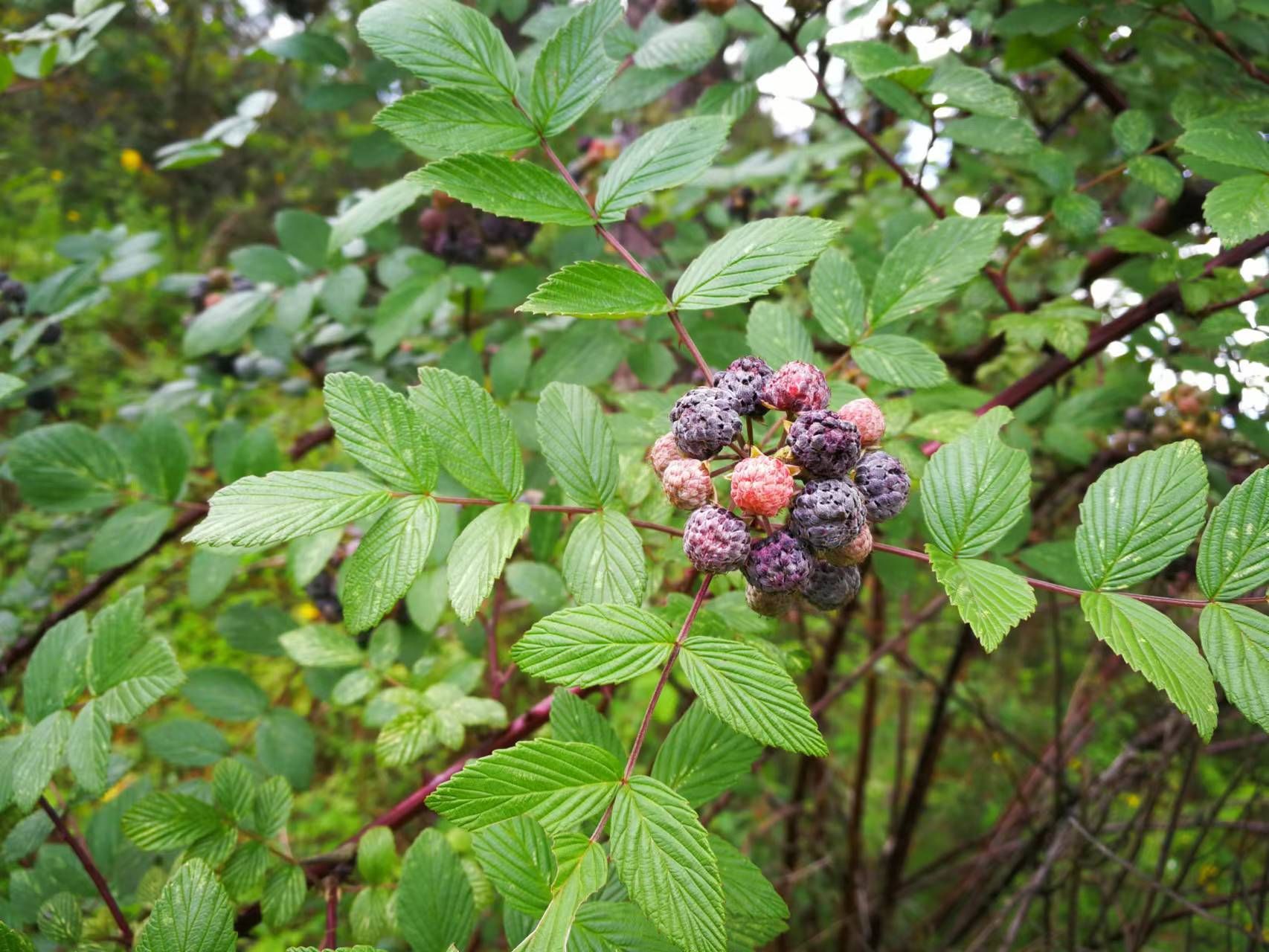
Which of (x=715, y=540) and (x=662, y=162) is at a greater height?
(x=662, y=162)

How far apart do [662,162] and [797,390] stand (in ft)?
1.06

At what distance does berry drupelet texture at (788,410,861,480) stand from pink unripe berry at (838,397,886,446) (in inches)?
3.4

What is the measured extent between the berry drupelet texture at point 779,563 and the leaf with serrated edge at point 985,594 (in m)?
0.13

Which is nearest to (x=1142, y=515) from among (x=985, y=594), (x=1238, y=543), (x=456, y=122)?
(x=1238, y=543)

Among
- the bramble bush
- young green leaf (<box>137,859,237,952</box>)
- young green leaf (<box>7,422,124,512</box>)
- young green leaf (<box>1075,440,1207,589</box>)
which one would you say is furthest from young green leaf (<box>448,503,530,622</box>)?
young green leaf (<box>7,422,124,512</box>)

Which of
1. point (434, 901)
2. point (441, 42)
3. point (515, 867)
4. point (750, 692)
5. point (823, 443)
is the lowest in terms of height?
point (434, 901)

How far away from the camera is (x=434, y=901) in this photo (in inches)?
33.3

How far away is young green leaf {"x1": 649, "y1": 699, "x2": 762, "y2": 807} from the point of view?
0.82 meters

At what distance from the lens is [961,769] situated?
3.99 metres

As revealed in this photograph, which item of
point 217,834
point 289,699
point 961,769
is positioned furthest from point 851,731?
point 217,834

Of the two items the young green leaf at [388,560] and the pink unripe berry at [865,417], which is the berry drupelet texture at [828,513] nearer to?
the pink unripe berry at [865,417]

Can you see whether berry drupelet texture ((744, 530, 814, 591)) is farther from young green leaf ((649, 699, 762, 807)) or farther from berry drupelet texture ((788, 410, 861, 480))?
young green leaf ((649, 699, 762, 807))

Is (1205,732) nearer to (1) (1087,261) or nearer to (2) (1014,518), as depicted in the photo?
(2) (1014,518)

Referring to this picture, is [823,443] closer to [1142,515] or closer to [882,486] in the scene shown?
[882,486]
